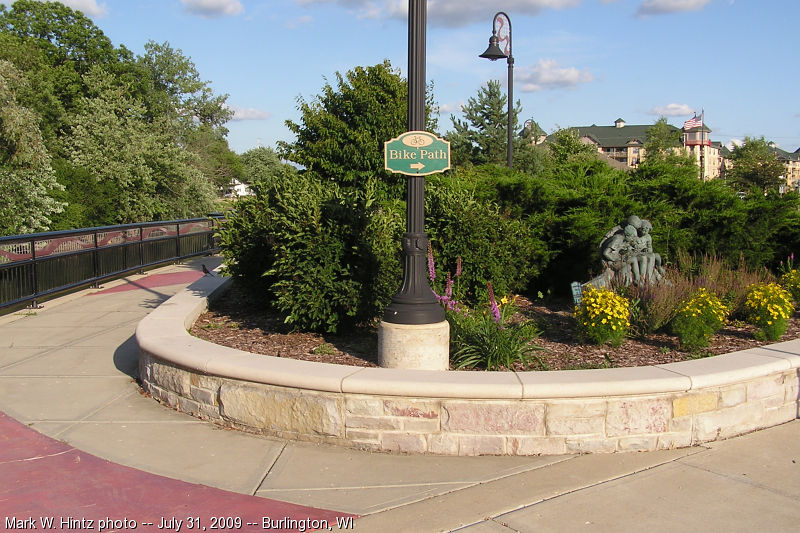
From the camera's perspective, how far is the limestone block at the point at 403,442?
471 centimetres

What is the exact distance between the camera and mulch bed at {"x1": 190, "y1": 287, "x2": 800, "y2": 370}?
6.02m

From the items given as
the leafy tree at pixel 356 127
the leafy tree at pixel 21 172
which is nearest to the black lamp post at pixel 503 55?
the leafy tree at pixel 356 127

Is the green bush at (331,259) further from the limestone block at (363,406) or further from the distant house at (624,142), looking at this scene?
the distant house at (624,142)

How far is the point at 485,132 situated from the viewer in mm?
29766

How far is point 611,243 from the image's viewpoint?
7648 mm

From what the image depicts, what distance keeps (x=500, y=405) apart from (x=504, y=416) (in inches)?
3.2

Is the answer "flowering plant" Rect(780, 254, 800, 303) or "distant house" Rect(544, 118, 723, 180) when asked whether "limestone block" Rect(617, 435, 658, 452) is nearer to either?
"flowering plant" Rect(780, 254, 800, 303)

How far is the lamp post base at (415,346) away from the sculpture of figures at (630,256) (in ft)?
9.07

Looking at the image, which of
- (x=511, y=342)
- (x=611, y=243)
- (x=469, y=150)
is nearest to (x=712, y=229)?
(x=611, y=243)

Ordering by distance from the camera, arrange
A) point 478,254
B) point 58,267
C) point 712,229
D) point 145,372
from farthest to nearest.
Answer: point 58,267 → point 712,229 → point 478,254 → point 145,372

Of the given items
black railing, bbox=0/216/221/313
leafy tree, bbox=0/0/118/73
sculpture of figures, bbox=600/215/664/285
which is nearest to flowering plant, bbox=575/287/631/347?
sculpture of figures, bbox=600/215/664/285

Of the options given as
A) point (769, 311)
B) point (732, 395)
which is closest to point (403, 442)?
point (732, 395)

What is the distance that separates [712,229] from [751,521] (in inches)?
261

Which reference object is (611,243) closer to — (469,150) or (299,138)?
(299,138)
